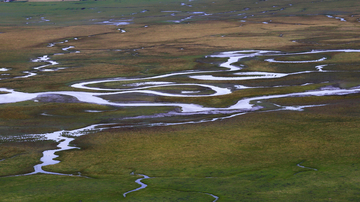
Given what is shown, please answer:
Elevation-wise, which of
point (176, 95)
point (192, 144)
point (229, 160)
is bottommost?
point (176, 95)

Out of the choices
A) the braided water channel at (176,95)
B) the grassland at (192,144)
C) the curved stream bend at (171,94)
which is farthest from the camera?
the braided water channel at (176,95)

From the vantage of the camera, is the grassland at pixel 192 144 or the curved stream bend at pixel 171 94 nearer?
the grassland at pixel 192 144

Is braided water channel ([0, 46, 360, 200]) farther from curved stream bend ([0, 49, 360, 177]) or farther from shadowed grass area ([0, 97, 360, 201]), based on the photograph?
shadowed grass area ([0, 97, 360, 201])

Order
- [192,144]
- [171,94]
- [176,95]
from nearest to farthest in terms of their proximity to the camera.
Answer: [192,144], [176,95], [171,94]

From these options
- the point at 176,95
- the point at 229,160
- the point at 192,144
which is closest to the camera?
the point at 229,160

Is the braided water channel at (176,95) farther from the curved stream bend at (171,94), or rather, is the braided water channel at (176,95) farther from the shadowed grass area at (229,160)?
the shadowed grass area at (229,160)

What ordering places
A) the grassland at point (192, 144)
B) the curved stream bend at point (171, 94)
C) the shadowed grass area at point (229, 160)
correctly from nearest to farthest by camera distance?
the shadowed grass area at point (229, 160) < the grassland at point (192, 144) < the curved stream bend at point (171, 94)

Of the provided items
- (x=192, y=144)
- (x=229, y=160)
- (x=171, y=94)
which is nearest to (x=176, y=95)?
(x=171, y=94)

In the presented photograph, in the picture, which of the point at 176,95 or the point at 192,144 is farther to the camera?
the point at 176,95

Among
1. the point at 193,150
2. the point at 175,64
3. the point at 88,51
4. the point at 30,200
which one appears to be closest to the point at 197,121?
the point at 193,150

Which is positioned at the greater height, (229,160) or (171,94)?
(229,160)

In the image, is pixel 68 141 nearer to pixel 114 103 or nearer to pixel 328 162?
A: pixel 114 103

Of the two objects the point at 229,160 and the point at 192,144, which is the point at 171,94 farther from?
the point at 229,160

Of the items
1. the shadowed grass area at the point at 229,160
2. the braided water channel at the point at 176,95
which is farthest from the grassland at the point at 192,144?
the braided water channel at the point at 176,95
